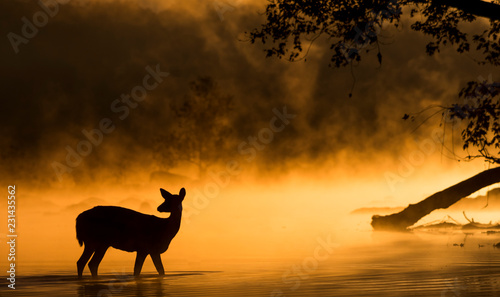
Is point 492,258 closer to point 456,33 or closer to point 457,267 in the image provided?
point 457,267

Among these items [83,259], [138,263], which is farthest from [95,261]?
[138,263]

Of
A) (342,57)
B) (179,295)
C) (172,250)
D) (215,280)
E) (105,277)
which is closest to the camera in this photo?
(179,295)

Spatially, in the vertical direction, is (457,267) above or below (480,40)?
below

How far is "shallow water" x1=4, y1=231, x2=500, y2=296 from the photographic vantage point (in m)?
15.6

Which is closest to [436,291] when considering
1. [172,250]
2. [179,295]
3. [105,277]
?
[179,295]

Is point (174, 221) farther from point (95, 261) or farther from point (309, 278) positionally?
point (309, 278)

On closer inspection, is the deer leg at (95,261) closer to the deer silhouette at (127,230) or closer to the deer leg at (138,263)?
the deer silhouette at (127,230)

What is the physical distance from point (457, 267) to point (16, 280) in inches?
416

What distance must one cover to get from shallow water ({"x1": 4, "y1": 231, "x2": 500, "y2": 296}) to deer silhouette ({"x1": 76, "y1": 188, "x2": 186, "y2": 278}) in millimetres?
634

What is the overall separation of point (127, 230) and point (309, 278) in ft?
15.3

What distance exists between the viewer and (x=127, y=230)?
19.6m

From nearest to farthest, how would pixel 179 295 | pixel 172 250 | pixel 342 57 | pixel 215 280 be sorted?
pixel 179 295 → pixel 215 280 → pixel 342 57 → pixel 172 250

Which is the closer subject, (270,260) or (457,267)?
(457,267)

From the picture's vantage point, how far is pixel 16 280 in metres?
18.1
